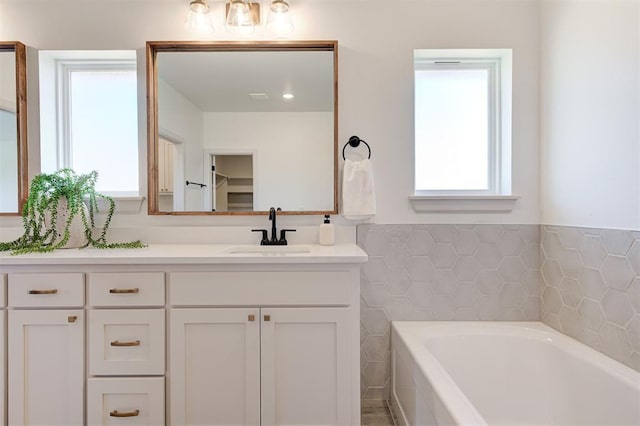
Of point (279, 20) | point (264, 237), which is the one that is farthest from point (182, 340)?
point (279, 20)

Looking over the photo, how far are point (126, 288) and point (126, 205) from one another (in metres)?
0.65

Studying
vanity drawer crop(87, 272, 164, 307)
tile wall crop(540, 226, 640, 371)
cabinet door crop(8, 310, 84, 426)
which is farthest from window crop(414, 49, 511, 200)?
cabinet door crop(8, 310, 84, 426)

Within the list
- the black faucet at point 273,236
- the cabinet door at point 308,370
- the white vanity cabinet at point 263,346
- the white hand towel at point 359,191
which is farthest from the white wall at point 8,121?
the white hand towel at point 359,191

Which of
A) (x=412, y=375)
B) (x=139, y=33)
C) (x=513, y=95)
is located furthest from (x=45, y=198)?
(x=513, y=95)

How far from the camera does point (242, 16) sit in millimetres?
1717

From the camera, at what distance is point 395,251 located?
1.82 m

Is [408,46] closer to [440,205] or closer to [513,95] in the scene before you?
[513,95]

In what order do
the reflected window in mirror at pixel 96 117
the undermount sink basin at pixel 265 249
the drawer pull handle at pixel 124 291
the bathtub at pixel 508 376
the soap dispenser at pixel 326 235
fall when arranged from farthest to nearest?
1. the reflected window in mirror at pixel 96 117
2. the soap dispenser at pixel 326 235
3. the undermount sink basin at pixel 265 249
4. the drawer pull handle at pixel 124 291
5. the bathtub at pixel 508 376

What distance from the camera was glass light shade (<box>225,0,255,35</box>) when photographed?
5.57 ft

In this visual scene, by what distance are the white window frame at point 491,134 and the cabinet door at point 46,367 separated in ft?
5.56

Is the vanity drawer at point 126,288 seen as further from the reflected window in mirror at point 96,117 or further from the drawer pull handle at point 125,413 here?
the reflected window in mirror at point 96,117

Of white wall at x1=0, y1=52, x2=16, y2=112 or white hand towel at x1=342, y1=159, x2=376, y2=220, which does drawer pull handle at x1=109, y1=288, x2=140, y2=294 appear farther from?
white wall at x1=0, y1=52, x2=16, y2=112

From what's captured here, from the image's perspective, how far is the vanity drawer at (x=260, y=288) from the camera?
54.1 inches

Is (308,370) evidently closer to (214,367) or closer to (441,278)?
(214,367)
